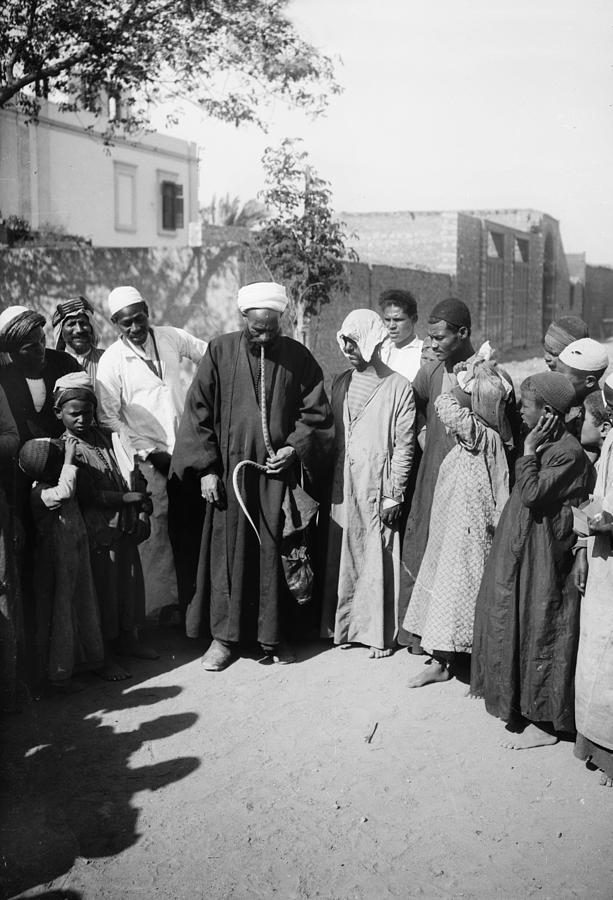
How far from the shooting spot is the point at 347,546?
4551 millimetres

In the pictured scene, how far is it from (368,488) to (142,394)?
53.3 inches

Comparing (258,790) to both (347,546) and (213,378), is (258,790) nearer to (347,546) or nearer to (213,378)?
(347,546)

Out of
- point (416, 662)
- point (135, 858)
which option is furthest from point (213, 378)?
point (135, 858)

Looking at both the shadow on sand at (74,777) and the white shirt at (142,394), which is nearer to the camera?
the shadow on sand at (74,777)

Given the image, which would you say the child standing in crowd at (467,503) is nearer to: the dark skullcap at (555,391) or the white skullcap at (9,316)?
the dark skullcap at (555,391)

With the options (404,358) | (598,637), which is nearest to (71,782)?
(598,637)

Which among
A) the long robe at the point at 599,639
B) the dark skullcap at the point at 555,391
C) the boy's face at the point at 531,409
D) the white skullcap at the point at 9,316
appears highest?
the white skullcap at the point at 9,316

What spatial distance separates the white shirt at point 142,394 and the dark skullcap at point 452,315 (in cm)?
150

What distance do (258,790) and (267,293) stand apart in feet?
7.74

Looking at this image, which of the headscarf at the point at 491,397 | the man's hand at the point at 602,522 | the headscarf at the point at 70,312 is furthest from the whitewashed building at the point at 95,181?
the man's hand at the point at 602,522

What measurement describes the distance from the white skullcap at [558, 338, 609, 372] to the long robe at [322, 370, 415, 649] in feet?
2.87

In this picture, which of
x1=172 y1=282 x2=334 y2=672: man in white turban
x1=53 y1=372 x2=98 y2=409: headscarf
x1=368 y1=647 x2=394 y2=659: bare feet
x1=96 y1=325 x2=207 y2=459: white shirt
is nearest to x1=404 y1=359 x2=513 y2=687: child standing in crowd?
x1=368 y1=647 x2=394 y2=659: bare feet

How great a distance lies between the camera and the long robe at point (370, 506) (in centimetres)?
446

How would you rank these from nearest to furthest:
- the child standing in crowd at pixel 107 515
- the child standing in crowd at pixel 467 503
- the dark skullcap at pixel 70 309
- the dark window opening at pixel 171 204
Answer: the child standing in crowd at pixel 467 503 → the child standing in crowd at pixel 107 515 → the dark skullcap at pixel 70 309 → the dark window opening at pixel 171 204
